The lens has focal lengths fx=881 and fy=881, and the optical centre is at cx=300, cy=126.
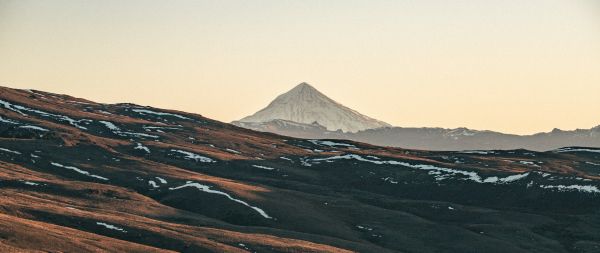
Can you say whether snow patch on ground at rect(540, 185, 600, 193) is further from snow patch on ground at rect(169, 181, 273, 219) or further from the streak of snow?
the streak of snow

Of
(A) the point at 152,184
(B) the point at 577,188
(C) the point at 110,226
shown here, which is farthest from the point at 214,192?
(B) the point at 577,188

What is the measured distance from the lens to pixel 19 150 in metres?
197

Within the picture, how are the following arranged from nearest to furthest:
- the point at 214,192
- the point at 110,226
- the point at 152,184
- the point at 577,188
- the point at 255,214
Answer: the point at 110,226
the point at 255,214
the point at 214,192
the point at 152,184
the point at 577,188

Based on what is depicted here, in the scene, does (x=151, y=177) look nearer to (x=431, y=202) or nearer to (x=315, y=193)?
(x=315, y=193)

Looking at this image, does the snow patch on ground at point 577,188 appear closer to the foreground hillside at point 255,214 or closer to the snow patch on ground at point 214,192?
the foreground hillside at point 255,214

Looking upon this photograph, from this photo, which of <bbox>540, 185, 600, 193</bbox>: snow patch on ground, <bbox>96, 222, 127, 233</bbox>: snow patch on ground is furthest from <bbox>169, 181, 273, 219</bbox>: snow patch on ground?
<bbox>540, 185, 600, 193</bbox>: snow patch on ground

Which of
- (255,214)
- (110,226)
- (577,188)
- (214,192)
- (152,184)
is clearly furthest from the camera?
(577,188)

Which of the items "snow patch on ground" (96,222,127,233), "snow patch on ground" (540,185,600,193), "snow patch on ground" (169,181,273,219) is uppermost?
"snow patch on ground" (540,185,600,193)

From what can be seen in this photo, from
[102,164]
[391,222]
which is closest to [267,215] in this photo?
[391,222]

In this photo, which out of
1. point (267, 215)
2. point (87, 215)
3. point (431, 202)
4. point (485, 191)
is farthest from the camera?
point (485, 191)

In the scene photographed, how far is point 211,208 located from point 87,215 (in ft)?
112

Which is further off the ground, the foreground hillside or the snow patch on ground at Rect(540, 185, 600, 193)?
the snow patch on ground at Rect(540, 185, 600, 193)

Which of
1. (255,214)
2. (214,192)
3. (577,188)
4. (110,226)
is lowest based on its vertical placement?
(110,226)

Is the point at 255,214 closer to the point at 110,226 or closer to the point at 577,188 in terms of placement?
the point at 110,226
